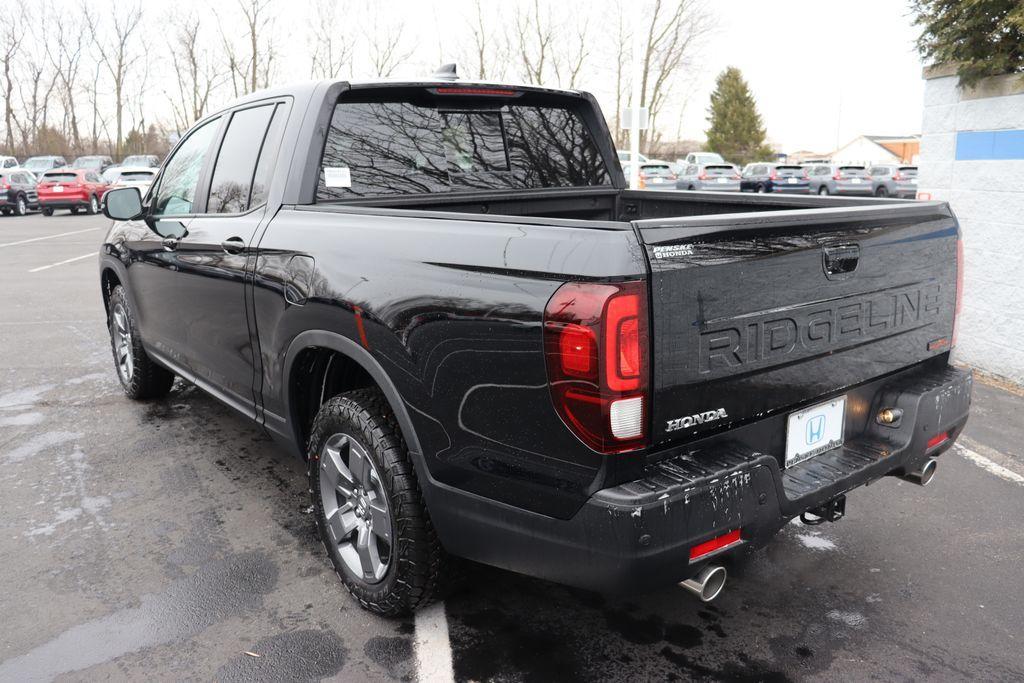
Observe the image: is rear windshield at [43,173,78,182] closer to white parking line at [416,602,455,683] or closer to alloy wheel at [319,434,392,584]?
alloy wheel at [319,434,392,584]

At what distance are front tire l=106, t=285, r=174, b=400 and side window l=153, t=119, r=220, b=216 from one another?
0.89 meters

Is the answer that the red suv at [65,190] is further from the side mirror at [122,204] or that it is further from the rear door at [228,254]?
the rear door at [228,254]

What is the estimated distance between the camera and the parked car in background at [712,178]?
36719 mm

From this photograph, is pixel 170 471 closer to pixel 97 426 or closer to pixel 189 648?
pixel 97 426

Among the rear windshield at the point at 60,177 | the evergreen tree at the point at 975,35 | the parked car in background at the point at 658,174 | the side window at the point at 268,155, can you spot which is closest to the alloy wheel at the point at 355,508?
the side window at the point at 268,155

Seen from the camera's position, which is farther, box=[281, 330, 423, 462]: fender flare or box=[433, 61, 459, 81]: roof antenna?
box=[433, 61, 459, 81]: roof antenna

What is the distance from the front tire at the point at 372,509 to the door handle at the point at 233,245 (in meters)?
0.91

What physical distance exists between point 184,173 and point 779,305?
3.49 meters

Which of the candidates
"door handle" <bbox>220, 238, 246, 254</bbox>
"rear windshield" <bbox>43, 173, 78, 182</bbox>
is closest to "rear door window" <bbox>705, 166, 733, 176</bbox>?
"rear windshield" <bbox>43, 173, 78, 182</bbox>

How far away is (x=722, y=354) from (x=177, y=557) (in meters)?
2.47

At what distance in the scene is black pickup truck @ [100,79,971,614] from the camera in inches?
84.4

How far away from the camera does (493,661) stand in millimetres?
2736

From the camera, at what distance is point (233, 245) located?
11.8ft

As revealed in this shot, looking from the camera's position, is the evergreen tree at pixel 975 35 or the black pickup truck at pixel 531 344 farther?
the evergreen tree at pixel 975 35
